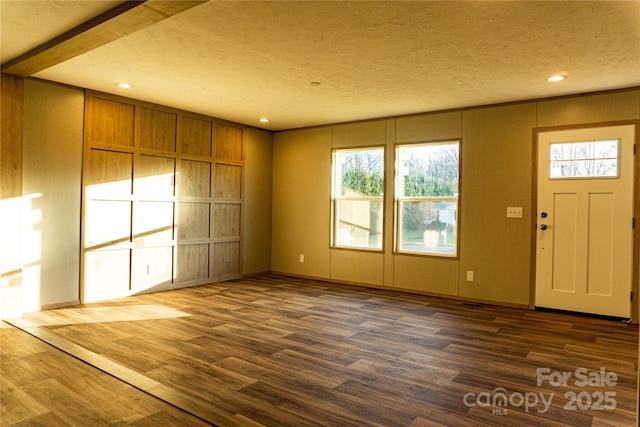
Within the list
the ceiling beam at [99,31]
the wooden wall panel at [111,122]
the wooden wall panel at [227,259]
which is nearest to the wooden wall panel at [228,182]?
the wooden wall panel at [227,259]

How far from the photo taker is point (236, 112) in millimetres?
5852

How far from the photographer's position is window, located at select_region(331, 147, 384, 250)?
614 centimetres

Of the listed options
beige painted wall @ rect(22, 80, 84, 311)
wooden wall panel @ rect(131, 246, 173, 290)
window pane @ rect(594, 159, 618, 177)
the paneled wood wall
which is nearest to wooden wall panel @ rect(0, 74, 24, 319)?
beige painted wall @ rect(22, 80, 84, 311)

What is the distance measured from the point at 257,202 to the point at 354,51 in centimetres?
Result: 394

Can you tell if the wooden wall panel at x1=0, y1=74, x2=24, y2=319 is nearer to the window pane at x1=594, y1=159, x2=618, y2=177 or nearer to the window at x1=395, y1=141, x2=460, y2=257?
the window at x1=395, y1=141, x2=460, y2=257

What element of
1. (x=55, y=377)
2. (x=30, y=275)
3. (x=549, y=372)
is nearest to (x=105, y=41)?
(x=55, y=377)

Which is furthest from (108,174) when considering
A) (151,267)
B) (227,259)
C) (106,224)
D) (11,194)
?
(227,259)

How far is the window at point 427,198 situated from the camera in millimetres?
5500

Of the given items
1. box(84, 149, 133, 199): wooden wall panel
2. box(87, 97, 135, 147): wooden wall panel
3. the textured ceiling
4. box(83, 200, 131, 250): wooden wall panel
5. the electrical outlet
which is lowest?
box(83, 200, 131, 250): wooden wall panel

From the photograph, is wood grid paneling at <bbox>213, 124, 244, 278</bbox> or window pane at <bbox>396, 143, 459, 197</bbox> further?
wood grid paneling at <bbox>213, 124, 244, 278</bbox>

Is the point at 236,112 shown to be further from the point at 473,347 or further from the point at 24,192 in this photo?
the point at 473,347

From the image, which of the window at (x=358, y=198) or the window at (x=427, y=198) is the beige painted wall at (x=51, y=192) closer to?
the window at (x=358, y=198)

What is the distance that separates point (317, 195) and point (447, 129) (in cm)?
227

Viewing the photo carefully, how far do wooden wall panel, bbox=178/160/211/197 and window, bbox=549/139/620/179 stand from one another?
4.56 m
